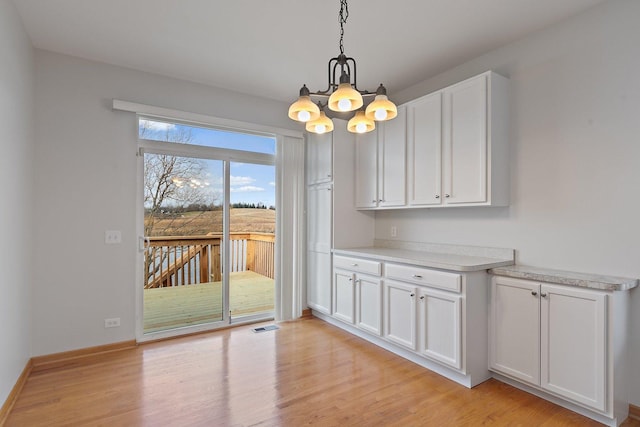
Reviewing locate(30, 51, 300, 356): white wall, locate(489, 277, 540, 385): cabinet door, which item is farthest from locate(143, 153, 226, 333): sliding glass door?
locate(489, 277, 540, 385): cabinet door

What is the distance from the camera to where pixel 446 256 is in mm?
3113

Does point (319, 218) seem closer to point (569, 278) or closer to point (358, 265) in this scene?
point (358, 265)

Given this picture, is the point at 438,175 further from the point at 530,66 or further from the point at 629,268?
the point at 629,268

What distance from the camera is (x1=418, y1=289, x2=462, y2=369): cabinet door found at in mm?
2545

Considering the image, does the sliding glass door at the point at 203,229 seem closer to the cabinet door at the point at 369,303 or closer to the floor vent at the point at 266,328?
the floor vent at the point at 266,328

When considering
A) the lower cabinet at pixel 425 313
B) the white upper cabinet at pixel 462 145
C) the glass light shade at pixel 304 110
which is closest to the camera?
the glass light shade at pixel 304 110

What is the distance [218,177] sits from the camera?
388 cm

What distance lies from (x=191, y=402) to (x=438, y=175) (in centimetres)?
274

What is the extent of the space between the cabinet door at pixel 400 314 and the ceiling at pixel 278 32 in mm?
2165

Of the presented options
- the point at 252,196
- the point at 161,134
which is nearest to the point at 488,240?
the point at 252,196

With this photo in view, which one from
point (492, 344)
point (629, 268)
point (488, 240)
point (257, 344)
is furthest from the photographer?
point (257, 344)

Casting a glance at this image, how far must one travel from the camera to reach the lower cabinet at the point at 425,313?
2533 mm

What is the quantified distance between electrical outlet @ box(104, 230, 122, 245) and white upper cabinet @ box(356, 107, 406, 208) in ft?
8.60

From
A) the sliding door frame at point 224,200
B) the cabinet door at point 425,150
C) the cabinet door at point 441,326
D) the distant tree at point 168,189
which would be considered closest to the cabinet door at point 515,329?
the cabinet door at point 441,326
